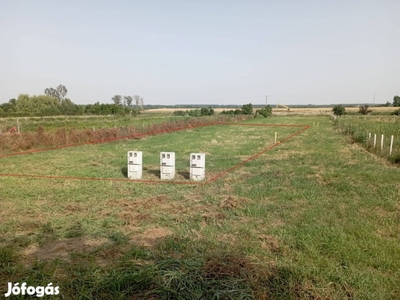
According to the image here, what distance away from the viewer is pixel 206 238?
5.17m

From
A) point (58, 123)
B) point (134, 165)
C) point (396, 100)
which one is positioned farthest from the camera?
point (396, 100)

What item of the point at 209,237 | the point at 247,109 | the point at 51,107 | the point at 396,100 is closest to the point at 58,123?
the point at 51,107

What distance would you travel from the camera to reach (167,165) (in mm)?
9898

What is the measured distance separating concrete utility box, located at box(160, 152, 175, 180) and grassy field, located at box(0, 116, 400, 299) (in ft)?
3.08

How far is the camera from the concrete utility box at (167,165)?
9.87m

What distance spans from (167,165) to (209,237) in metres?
4.97

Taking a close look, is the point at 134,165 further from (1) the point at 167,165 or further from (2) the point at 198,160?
(2) the point at 198,160

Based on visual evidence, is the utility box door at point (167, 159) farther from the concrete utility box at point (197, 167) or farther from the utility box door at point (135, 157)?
the utility box door at point (135, 157)

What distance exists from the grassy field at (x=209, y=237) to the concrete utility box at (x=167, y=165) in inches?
36.9

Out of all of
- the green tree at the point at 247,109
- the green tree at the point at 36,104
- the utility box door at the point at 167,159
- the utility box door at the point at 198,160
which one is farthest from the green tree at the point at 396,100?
the utility box door at the point at 167,159

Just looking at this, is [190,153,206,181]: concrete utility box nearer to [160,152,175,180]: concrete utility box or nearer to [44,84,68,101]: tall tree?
[160,152,175,180]: concrete utility box

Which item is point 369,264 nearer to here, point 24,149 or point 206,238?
point 206,238

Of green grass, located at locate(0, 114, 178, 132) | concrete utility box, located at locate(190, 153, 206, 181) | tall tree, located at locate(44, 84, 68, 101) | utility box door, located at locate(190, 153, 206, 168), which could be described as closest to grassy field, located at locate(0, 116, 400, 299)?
concrete utility box, located at locate(190, 153, 206, 181)

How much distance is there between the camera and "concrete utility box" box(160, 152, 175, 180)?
388 inches
